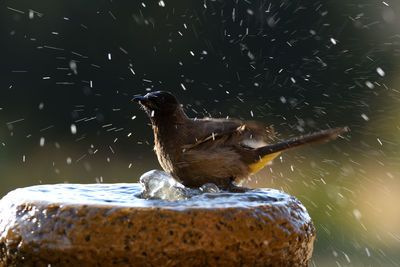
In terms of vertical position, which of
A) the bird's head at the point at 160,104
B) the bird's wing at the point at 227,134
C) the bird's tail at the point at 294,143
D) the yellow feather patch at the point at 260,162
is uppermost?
the bird's head at the point at 160,104

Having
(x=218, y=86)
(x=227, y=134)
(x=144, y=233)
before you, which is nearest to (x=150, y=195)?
(x=144, y=233)

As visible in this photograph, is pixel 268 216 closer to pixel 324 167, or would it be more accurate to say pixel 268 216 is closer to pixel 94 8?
pixel 324 167

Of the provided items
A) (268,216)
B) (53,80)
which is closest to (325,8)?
(53,80)

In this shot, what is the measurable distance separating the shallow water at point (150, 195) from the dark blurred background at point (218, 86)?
3561 mm

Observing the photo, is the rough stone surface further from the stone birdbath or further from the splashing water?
the splashing water

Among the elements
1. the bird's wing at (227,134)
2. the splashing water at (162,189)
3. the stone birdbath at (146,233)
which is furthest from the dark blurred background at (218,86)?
the stone birdbath at (146,233)

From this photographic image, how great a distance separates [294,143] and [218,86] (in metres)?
3.51

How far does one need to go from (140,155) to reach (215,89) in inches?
48.2

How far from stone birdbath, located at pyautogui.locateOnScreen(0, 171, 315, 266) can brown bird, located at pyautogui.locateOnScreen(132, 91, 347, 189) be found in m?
0.78

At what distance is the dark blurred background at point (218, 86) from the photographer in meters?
6.84

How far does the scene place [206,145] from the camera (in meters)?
3.46

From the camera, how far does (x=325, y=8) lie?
7.15m

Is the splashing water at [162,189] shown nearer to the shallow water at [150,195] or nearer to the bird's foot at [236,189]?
the shallow water at [150,195]

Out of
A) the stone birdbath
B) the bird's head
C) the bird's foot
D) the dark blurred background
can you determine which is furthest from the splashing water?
the dark blurred background
